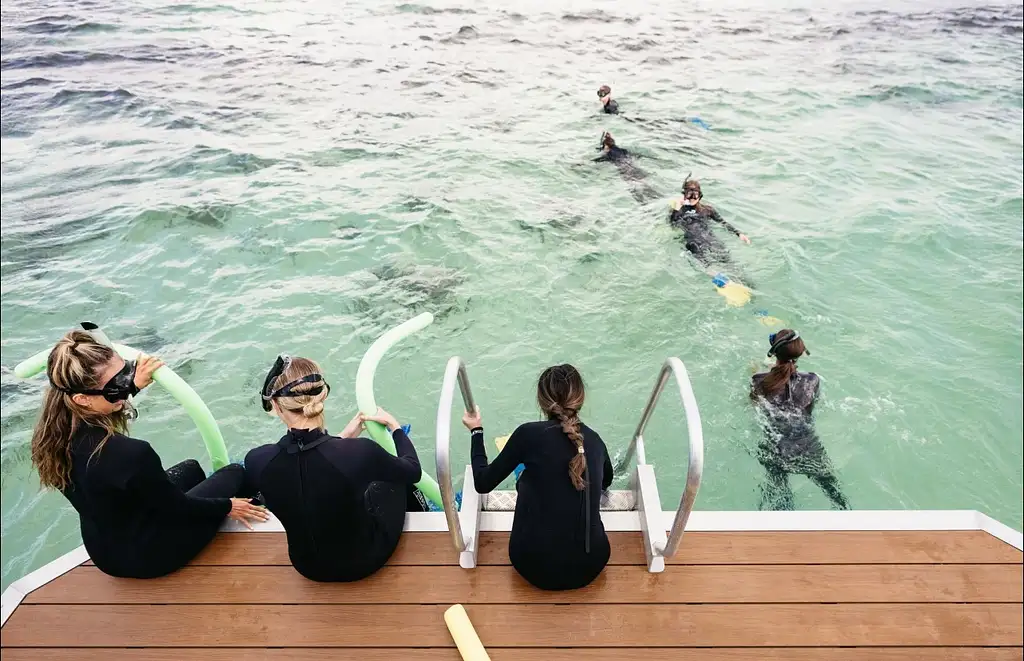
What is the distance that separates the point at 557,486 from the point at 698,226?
23.1ft

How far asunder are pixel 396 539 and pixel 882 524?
9.73ft

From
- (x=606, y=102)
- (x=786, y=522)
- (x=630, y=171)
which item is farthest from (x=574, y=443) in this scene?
(x=606, y=102)

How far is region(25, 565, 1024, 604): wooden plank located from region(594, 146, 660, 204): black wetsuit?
781cm

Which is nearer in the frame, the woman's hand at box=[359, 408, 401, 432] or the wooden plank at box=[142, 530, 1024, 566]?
the woman's hand at box=[359, 408, 401, 432]

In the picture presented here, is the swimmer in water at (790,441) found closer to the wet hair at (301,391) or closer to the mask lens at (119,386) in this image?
the wet hair at (301,391)

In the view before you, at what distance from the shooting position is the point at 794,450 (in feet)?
17.7

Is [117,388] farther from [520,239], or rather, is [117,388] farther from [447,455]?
[520,239]

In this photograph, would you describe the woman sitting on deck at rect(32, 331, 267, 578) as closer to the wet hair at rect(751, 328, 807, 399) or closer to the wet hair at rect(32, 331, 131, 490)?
the wet hair at rect(32, 331, 131, 490)

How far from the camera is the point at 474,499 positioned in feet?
11.6

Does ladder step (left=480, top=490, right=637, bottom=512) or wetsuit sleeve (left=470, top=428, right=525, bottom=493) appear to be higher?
wetsuit sleeve (left=470, top=428, right=525, bottom=493)

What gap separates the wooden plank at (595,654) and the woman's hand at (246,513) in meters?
0.76

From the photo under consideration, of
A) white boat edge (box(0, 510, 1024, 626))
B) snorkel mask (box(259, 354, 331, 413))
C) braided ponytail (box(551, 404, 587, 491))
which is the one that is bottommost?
white boat edge (box(0, 510, 1024, 626))

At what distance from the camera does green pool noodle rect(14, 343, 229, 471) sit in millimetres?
3229

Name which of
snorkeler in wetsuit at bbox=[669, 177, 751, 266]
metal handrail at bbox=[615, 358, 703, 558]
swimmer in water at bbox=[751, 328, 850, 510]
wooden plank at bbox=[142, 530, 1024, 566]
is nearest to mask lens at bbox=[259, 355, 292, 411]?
wooden plank at bbox=[142, 530, 1024, 566]
